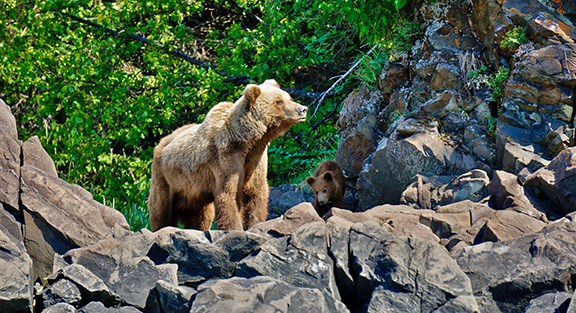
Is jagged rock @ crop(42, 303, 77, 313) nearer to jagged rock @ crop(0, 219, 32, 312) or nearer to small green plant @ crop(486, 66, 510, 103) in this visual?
jagged rock @ crop(0, 219, 32, 312)

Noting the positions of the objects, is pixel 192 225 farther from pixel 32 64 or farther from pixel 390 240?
pixel 32 64

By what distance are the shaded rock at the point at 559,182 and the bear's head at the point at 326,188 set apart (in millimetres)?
3220

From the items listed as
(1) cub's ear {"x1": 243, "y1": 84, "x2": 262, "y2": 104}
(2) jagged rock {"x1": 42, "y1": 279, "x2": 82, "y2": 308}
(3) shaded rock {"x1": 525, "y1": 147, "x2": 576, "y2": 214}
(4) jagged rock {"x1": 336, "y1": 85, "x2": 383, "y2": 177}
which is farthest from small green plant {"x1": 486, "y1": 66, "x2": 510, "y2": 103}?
(2) jagged rock {"x1": 42, "y1": 279, "x2": 82, "y2": 308}

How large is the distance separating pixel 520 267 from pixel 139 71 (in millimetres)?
11238

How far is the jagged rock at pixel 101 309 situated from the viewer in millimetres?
8430

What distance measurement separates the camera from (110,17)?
720 inches

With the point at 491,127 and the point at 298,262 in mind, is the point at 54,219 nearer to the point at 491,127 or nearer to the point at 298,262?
the point at 298,262

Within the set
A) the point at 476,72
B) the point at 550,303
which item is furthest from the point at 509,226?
the point at 476,72

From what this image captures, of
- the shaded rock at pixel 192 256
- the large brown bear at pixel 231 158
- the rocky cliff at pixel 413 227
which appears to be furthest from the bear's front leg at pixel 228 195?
the shaded rock at pixel 192 256

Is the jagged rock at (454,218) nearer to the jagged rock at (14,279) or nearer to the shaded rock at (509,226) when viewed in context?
the shaded rock at (509,226)

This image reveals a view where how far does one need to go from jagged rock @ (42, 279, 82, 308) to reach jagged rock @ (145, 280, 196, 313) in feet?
1.93

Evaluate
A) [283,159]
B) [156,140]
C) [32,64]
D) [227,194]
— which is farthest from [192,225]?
[156,140]

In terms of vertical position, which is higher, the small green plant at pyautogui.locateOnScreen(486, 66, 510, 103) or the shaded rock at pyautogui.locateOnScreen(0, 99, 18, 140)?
the shaded rock at pyautogui.locateOnScreen(0, 99, 18, 140)

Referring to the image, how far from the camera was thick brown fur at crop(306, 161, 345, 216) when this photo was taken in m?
13.2
